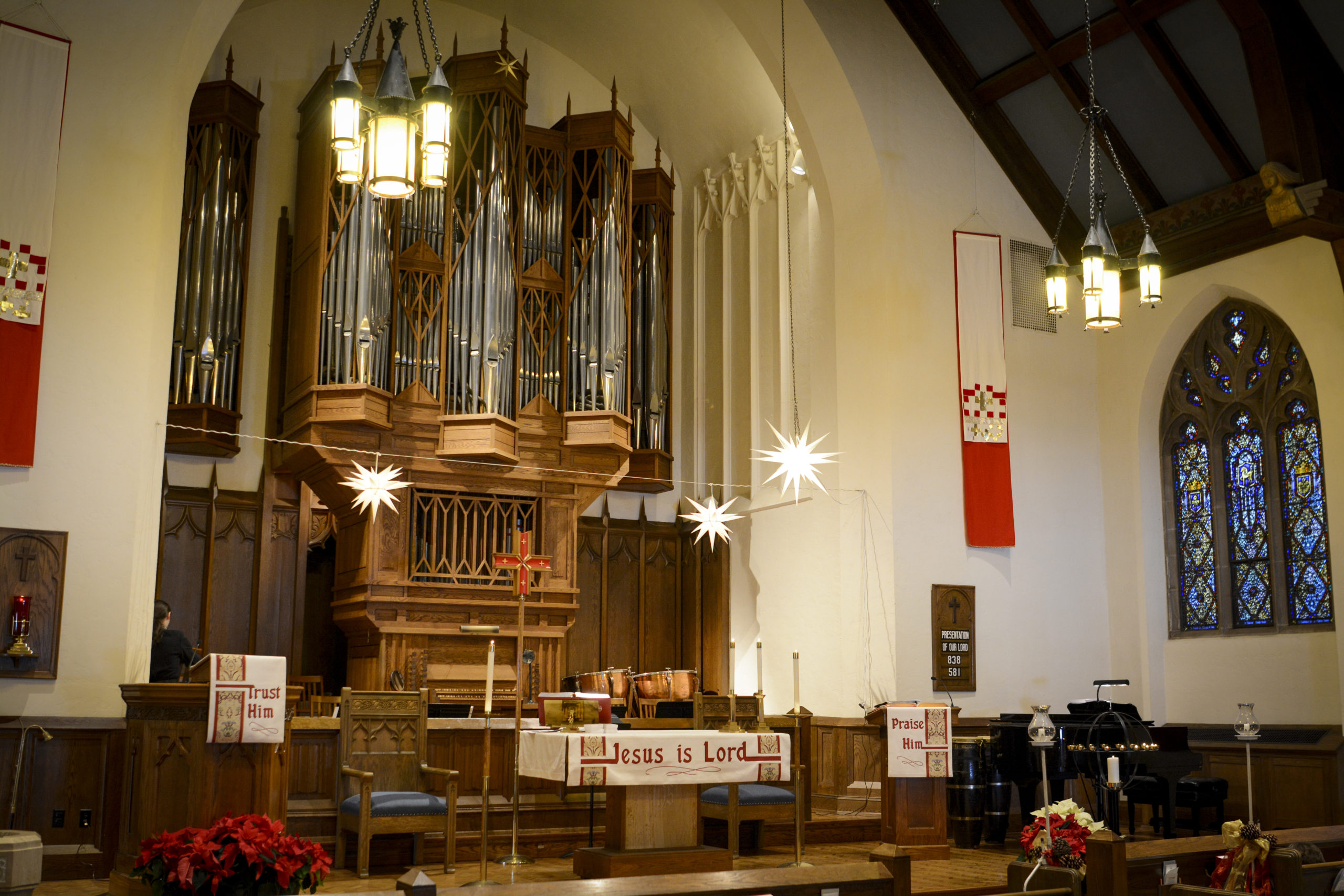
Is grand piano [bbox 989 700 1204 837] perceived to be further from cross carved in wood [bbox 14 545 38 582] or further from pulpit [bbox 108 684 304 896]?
cross carved in wood [bbox 14 545 38 582]

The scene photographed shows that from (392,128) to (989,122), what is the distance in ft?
24.3

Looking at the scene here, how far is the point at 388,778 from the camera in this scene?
279 inches

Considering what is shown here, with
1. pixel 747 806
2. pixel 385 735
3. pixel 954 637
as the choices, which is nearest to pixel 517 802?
pixel 385 735

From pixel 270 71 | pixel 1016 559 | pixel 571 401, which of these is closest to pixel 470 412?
pixel 571 401

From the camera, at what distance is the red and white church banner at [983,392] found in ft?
32.4

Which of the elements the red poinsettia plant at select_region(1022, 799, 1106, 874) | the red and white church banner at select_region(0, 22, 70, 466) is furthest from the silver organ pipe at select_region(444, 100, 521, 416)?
the red poinsettia plant at select_region(1022, 799, 1106, 874)

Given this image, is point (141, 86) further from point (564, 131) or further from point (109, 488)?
point (564, 131)

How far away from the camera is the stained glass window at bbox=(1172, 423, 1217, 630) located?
9.90 meters

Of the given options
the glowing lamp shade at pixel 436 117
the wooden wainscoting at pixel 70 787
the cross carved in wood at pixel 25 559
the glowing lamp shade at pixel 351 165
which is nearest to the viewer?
the glowing lamp shade at pixel 436 117

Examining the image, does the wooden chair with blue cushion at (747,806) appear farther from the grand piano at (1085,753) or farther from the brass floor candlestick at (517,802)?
the grand piano at (1085,753)

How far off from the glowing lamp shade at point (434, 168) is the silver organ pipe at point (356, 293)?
17.4ft

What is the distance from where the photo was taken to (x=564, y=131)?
37.2ft

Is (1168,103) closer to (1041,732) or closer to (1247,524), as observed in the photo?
(1247,524)

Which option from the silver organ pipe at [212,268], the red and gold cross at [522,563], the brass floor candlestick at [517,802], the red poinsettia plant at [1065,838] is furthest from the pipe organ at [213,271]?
the red poinsettia plant at [1065,838]
